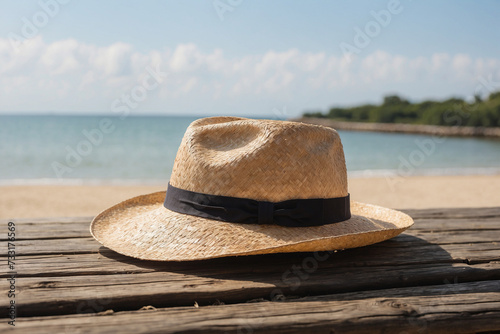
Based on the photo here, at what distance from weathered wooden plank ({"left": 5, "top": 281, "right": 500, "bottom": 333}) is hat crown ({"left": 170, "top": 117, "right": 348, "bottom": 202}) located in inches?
22.5

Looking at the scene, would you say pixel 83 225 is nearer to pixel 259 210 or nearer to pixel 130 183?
pixel 259 210

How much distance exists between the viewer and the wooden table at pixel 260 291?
5.05 ft

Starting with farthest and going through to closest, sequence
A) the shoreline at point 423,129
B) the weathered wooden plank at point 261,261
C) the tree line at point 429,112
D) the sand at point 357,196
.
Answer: the tree line at point 429,112, the shoreline at point 423,129, the sand at point 357,196, the weathered wooden plank at point 261,261

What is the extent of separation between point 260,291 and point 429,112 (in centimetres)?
5637

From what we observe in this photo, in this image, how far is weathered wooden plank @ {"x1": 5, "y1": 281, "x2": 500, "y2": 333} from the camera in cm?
147

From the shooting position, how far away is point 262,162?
6.75 ft

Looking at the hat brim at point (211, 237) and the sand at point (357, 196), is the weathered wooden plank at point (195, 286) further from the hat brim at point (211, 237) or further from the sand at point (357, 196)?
the sand at point (357, 196)

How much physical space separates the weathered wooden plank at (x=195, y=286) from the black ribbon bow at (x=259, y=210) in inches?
10.1

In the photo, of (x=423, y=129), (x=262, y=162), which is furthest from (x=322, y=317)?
(x=423, y=129)

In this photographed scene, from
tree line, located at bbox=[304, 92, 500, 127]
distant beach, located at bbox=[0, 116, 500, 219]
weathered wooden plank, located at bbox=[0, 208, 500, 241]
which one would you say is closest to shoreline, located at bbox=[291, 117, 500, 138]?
tree line, located at bbox=[304, 92, 500, 127]

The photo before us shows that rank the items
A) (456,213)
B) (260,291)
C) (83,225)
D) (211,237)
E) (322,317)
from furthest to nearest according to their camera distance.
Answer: (456,213) < (83,225) < (211,237) < (260,291) < (322,317)

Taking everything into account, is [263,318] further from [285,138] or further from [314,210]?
[285,138]

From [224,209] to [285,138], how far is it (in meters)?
0.48

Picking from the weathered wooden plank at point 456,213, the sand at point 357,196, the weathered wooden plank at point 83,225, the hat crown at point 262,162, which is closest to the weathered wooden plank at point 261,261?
the hat crown at point 262,162
